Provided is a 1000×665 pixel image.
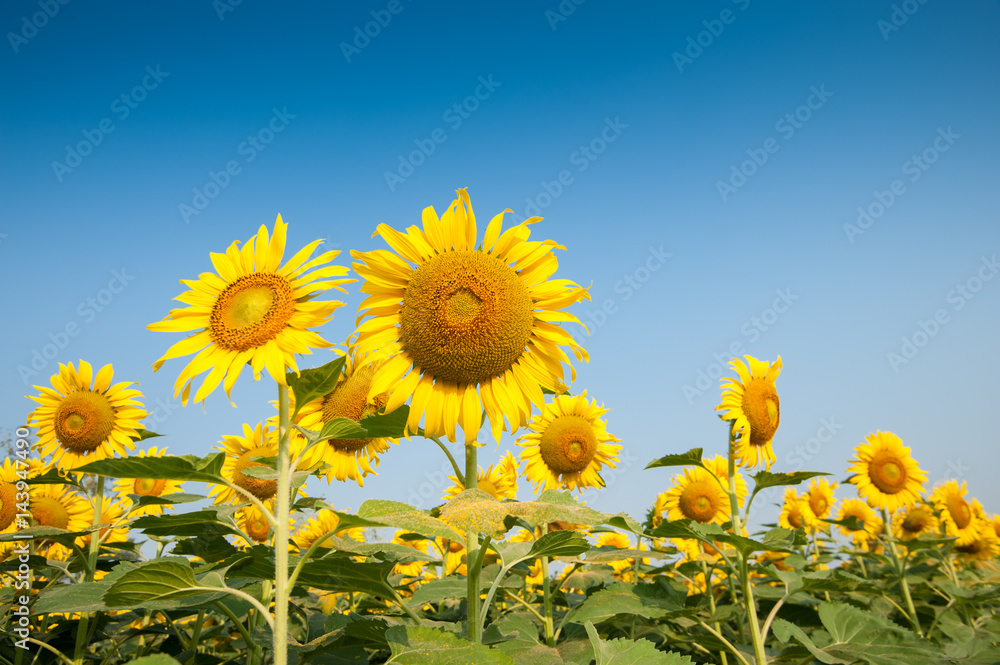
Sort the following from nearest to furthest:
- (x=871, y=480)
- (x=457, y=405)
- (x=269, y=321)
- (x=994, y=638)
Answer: (x=269, y=321) → (x=457, y=405) → (x=994, y=638) → (x=871, y=480)

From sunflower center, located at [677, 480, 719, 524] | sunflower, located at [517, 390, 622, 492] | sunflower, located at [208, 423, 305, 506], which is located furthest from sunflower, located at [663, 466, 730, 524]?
sunflower, located at [208, 423, 305, 506]

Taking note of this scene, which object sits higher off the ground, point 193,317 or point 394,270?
point 394,270

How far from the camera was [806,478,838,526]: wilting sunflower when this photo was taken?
925 cm

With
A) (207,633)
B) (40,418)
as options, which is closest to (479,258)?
(207,633)

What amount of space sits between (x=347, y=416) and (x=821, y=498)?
8167 millimetres

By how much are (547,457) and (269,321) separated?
4.01 metres

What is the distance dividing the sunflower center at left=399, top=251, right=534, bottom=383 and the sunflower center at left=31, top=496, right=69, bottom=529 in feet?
14.3

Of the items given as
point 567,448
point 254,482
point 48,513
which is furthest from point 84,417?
point 567,448

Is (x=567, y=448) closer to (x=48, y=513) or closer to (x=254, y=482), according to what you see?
(x=254, y=482)

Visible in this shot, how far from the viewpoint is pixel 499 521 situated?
2070mm

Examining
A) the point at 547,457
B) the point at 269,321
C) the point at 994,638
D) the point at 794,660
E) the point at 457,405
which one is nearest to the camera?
the point at 269,321

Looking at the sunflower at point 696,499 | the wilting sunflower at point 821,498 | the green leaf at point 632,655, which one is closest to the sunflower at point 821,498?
the wilting sunflower at point 821,498

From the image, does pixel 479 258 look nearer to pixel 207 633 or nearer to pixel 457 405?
pixel 457 405

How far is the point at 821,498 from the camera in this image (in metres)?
9.27
